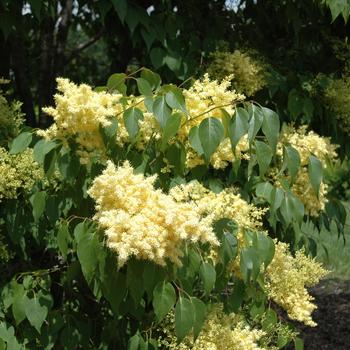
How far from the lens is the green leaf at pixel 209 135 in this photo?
2.35m

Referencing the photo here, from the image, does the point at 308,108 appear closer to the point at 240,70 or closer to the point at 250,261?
the point at 240,70

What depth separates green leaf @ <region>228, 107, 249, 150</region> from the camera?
235 cm

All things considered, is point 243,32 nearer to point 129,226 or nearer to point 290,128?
point 290,128

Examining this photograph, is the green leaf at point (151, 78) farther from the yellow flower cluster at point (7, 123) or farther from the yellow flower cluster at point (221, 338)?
the yellow flower cluster at point (221, 338)

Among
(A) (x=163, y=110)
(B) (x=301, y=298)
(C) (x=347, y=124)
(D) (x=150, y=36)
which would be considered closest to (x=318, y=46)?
(C) (x=347, y=124)

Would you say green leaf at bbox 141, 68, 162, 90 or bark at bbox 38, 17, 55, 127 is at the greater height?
green leaf at bbox 141, 68, 162, 90

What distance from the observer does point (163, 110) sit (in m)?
2.41

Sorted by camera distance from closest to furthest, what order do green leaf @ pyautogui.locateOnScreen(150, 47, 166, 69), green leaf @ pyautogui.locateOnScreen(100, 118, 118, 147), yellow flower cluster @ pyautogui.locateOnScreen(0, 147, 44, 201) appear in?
green leaf @ pyautogui.locateOnScreen(100, 118, 118, 147) < yellow flower cluster @ pyautogui.locateOnScreen(0, 147, 44, 201) < green leaf @ pyautogui.locateOnScreen(150, 47, 166, 69)

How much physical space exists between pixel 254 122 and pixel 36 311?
113 centimetres

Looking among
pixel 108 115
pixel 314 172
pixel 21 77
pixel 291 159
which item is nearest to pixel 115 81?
pixel 108 115

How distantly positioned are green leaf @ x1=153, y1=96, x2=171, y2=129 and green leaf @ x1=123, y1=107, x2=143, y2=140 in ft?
0.18

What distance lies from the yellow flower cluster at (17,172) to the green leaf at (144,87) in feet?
1.70

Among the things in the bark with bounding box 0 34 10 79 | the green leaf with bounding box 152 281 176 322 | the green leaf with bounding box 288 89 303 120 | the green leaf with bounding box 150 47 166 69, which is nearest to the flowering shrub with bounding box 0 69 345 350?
the green leaf with bounding box 152 281 176 322

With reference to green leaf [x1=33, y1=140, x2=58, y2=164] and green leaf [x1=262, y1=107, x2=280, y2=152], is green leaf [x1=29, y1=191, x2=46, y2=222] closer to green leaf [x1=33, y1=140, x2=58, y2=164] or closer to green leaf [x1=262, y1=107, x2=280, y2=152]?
green leaf [x1=33, y1=140, x2=58, y2=164]
